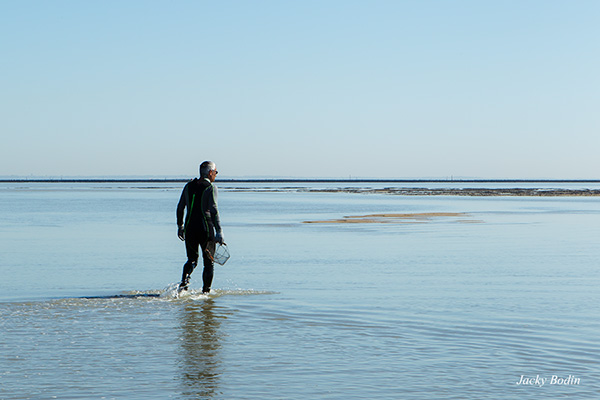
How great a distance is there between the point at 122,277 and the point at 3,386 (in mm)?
8242

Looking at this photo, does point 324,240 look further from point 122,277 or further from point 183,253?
point 122,277

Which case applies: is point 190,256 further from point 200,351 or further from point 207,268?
point 200,351

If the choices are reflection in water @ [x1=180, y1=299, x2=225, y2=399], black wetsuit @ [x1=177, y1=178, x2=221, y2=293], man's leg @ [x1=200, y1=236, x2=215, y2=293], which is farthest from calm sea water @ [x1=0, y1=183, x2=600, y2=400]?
black wetsuit @ [x1=177, y1=178, x2=221, y2=293]

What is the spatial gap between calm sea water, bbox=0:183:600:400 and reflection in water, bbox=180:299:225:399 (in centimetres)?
3

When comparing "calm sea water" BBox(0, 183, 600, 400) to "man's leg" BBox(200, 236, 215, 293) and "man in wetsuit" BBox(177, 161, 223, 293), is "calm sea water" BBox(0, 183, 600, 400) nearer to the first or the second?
"man's leg" BBox(200, 236, 215, 293)

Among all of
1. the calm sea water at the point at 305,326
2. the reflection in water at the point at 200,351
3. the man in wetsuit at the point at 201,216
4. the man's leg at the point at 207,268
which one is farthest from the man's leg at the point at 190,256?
the reflection in water at the point at 200,351

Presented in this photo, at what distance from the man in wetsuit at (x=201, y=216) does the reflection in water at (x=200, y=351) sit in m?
1.02

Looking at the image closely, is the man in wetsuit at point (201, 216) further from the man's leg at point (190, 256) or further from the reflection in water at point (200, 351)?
the reflection in water at point (200, 351)

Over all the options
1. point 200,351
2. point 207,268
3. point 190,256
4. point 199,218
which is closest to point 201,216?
point 199,218

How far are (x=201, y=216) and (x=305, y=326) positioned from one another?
3.06m

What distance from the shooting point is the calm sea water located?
22.0 ft

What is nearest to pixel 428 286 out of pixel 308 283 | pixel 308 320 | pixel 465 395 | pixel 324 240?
pixel 308 283

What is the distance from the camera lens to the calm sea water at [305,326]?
6.70 m

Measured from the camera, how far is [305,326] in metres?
Result: 9.41
